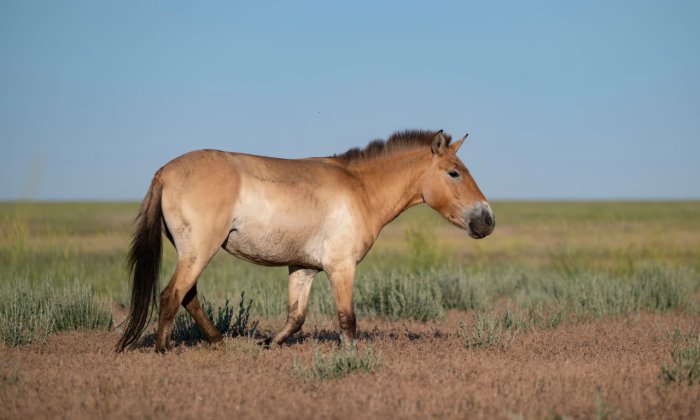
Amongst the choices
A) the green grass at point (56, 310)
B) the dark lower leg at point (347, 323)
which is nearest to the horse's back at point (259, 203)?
the dark lower leg at point (347, 323)

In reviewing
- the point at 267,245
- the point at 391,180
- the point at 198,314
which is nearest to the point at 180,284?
the point at 198,314

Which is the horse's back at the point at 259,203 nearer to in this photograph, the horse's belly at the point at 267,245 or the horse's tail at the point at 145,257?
the horse's belly at the point at 267,245

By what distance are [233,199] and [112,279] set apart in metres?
9.28

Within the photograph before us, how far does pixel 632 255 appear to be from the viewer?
62.1 feet

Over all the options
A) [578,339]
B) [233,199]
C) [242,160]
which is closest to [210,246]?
[233,199]

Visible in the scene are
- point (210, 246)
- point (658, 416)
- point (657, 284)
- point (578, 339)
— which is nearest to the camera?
point (658, 416)

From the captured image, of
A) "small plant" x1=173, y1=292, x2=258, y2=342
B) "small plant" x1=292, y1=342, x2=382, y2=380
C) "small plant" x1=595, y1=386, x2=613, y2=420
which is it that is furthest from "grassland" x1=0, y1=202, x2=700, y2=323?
"small plant" x1=595, y1=386, x2=613, y2=420

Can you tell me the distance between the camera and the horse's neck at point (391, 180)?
8.27m

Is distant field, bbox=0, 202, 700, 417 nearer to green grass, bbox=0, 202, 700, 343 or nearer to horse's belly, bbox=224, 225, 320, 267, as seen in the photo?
green grass, bbox=0, 202, 700, 343

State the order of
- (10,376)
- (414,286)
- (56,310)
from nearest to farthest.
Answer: (10,376)
(56,310)
(414,286)

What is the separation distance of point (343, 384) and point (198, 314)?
2.25 m

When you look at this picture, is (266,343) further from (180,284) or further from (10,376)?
(10,376)

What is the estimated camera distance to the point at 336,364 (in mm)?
6441

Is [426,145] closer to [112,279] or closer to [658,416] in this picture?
[658,416]
